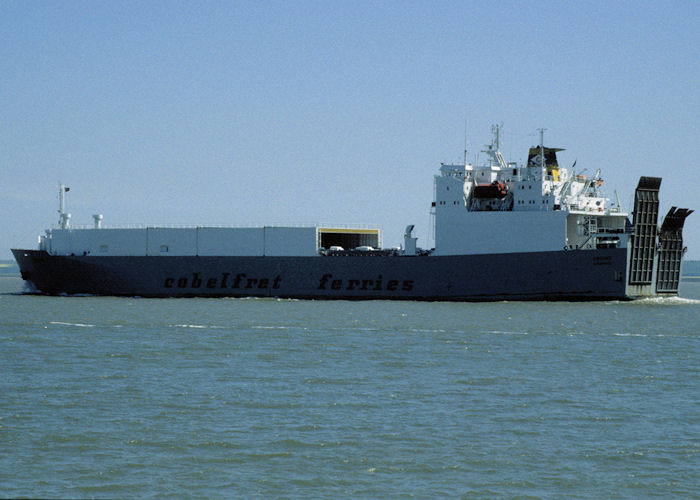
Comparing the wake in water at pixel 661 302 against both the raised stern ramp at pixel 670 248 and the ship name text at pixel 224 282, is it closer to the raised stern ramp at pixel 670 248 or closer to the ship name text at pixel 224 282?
the raised stern ramp at pixel 670 248

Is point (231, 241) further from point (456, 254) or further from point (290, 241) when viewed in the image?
point (456, 254)

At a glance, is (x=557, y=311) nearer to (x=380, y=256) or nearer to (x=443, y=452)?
(x=380, y=256)

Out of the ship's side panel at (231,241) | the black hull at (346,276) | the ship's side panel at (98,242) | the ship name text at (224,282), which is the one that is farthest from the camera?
the ship's side panel at (98,242)

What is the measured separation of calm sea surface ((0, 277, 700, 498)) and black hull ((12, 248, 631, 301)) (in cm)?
1189

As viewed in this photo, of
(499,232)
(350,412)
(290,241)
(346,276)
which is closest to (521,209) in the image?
(499,232)

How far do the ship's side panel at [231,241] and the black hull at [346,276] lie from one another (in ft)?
3.12

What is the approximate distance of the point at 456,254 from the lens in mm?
49812

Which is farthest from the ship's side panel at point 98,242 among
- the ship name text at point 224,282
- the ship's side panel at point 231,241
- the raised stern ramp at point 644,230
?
the raised stern ramp at point 644,230

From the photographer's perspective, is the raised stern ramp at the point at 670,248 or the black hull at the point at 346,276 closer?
the black hull at the point at 346,276

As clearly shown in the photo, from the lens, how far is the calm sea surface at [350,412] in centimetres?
1320

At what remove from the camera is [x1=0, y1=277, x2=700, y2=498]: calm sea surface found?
520 inches

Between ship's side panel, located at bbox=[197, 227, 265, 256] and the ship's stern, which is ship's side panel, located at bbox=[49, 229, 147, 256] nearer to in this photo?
ship's side panel, located at bbox=[197, 227, 265, 256]

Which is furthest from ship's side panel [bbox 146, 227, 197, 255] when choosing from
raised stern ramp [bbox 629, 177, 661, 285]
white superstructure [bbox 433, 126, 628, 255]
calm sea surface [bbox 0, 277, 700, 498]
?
raised stern ramp [bbox 629, 177, 661, 285]

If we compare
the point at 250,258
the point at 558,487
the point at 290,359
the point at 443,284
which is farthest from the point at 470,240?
the point at 558,487
